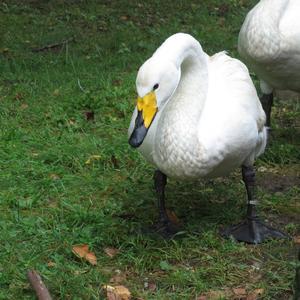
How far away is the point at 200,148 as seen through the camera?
380 cm

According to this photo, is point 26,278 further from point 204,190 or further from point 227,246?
point 204,190

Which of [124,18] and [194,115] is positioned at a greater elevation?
[194,115]

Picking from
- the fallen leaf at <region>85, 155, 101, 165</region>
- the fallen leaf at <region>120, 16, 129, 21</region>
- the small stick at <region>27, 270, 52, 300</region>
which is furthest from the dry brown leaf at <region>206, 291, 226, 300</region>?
the fallen leaf at <region>120, 16, 129, 21</region>

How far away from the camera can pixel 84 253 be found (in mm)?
3984

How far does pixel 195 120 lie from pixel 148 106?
0.37 m

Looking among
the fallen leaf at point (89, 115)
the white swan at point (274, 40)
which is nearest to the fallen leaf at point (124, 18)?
the fallen leaf at point (89, 115)

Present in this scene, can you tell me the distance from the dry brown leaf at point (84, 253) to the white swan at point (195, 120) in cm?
48

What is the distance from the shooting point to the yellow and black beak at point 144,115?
143 inches

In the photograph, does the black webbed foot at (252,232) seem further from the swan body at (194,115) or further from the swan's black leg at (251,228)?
the swan body at (194,115)

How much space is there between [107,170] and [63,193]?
469 millimetres

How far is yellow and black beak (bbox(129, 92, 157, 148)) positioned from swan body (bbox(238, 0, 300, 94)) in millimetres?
1554

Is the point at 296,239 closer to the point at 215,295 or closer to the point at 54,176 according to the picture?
the point at 215,295

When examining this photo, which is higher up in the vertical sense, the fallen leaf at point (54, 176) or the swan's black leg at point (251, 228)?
the swan's black leg at point (251, 228)

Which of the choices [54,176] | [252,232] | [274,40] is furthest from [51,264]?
[274,40]
